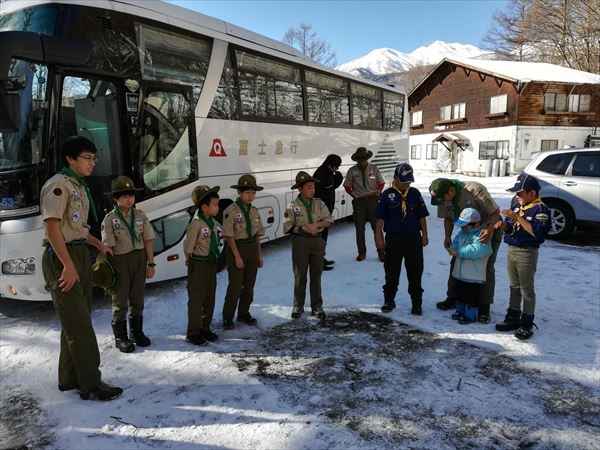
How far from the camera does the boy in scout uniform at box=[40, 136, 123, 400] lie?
9.82 ft

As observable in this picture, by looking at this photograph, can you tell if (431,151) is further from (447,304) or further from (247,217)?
(247,217)

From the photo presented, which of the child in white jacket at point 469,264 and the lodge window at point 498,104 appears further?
the lodge window at point 498,104

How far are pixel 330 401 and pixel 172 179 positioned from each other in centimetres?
374

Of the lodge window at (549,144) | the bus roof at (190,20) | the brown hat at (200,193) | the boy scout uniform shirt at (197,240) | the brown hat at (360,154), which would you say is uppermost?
the bus roof at (190,20)

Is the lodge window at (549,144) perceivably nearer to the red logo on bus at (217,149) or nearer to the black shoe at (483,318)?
the black shoe at (483,318)

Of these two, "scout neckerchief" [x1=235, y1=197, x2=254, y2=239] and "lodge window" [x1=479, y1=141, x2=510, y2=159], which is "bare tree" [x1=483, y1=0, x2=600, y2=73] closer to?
"lodge window" [x1=479, y1=141, x2=510, y2=159]

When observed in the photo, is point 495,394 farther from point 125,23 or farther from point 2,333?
point 125,23

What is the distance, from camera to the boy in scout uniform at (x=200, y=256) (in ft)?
14.0

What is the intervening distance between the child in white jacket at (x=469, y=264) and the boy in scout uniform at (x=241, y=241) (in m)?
2.24

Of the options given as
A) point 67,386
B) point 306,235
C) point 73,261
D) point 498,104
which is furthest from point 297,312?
point 498,104

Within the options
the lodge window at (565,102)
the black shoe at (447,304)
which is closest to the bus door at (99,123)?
the black shoe at (447,304)

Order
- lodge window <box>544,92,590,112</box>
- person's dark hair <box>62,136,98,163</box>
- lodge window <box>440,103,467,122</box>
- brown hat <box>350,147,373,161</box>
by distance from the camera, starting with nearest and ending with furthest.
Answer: person's dark hair <box>62,136,98,163</box>, brown hat <box>350,147,373,161</box>, lodge window <box>544,92,590,112</box>, lodge window <box>440,103,467,122</box>

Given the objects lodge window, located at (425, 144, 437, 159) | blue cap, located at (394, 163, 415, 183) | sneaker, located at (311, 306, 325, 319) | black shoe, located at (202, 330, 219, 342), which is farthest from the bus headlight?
lodge window, located at (425, 144, 437, 159)

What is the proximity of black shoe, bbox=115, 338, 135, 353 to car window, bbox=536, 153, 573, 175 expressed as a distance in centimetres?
918
